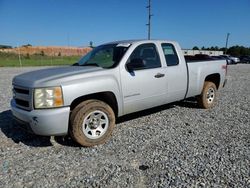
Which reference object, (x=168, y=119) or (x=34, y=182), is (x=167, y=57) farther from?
(x=34, y=182)

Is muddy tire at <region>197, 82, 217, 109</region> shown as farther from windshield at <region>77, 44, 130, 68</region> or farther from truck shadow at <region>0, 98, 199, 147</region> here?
windshield at <region>77, 44, 130, 68</region>

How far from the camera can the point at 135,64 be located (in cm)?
444

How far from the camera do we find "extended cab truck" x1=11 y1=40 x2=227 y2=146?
3578 mm

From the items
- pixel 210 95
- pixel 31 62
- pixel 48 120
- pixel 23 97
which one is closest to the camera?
pixel 48 120

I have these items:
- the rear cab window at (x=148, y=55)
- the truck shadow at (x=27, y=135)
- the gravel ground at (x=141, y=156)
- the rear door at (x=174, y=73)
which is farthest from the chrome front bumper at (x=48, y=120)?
the rear door at (x=174, y=73)

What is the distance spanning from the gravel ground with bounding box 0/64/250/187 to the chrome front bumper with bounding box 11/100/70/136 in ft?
1.42

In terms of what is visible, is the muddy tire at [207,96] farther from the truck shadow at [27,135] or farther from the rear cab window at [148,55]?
the rear cab window at [148,55]

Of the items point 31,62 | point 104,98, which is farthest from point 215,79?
point 31,62

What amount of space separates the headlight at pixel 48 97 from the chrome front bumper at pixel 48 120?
0.30 feet

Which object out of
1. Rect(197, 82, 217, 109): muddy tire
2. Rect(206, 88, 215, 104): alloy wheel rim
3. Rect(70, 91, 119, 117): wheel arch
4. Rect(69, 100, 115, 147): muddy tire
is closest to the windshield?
Rect(70, 91, 119, 117): wheel arch

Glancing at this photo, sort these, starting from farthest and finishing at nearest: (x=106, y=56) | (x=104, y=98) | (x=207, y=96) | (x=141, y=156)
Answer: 1. (x=207, y=96)
2. (x=106, y=56)
3. (x=104, y=98)
4. (x=141, y=156)

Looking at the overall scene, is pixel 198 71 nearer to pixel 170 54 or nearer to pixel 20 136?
pixel 170 54

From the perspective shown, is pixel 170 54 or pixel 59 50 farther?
pixel 59 50

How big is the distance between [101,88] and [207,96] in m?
3.77
